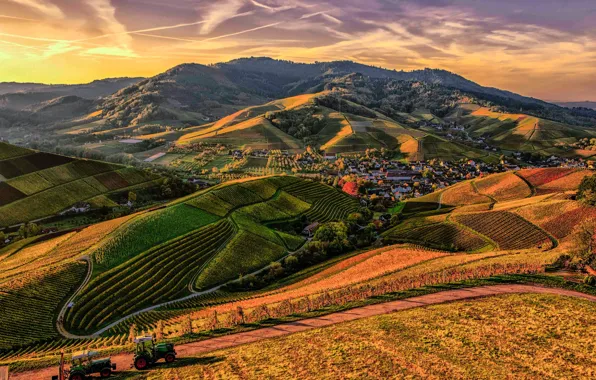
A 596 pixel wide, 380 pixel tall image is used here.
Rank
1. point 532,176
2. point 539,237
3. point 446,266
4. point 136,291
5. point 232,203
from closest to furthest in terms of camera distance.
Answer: point 446,266, point 136,291, point 539,237, point 232,203, point 532,176

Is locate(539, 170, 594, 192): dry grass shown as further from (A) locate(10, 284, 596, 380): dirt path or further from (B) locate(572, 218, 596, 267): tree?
(A) locate(10, 284, 596, 380): dirt path

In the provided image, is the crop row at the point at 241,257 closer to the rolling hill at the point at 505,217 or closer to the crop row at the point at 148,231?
the crop row at the point at 148,231

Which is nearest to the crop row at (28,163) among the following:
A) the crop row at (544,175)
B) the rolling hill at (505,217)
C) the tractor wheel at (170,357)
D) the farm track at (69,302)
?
the farm track at (69,302)

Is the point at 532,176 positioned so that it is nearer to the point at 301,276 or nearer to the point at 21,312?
the point at 301,276

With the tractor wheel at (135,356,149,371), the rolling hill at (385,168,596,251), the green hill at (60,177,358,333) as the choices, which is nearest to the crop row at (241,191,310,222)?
the green hill at (60,177,358,333)

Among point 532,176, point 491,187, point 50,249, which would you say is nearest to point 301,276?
point 50,249
